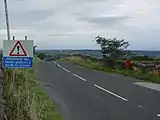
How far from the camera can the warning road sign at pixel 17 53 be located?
1138 centimetres

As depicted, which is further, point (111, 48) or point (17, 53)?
point (111, 48)

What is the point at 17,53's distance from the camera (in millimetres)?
11445

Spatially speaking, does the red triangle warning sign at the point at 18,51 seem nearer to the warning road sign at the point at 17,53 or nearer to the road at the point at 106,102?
the warning road sign at the point at 17,53

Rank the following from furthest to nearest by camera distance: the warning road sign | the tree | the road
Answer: the tree < the road < the warning road sign

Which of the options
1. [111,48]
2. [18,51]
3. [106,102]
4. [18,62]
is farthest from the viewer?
[111,48]

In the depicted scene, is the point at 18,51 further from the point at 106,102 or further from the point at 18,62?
the point at 106,102

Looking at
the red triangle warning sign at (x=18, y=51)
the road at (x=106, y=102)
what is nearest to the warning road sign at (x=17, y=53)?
the red triangle warning sign at (x=18, y=51)

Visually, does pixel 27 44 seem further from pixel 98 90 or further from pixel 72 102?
pixel 98 90

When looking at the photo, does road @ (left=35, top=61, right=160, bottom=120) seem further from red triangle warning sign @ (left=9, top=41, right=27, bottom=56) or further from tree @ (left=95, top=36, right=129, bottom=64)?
tree @ (left=95, top=36, right=129, bottom=64)

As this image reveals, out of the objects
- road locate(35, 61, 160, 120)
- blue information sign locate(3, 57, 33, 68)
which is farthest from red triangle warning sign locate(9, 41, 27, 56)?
road locate(35, 61, 160, 120)

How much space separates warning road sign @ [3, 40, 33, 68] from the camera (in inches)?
448

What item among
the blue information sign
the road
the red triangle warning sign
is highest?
the red triangle warning sign

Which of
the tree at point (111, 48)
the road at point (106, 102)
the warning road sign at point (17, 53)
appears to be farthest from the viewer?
the tree at point (111, 48)

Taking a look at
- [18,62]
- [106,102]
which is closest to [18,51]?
[18,62]
